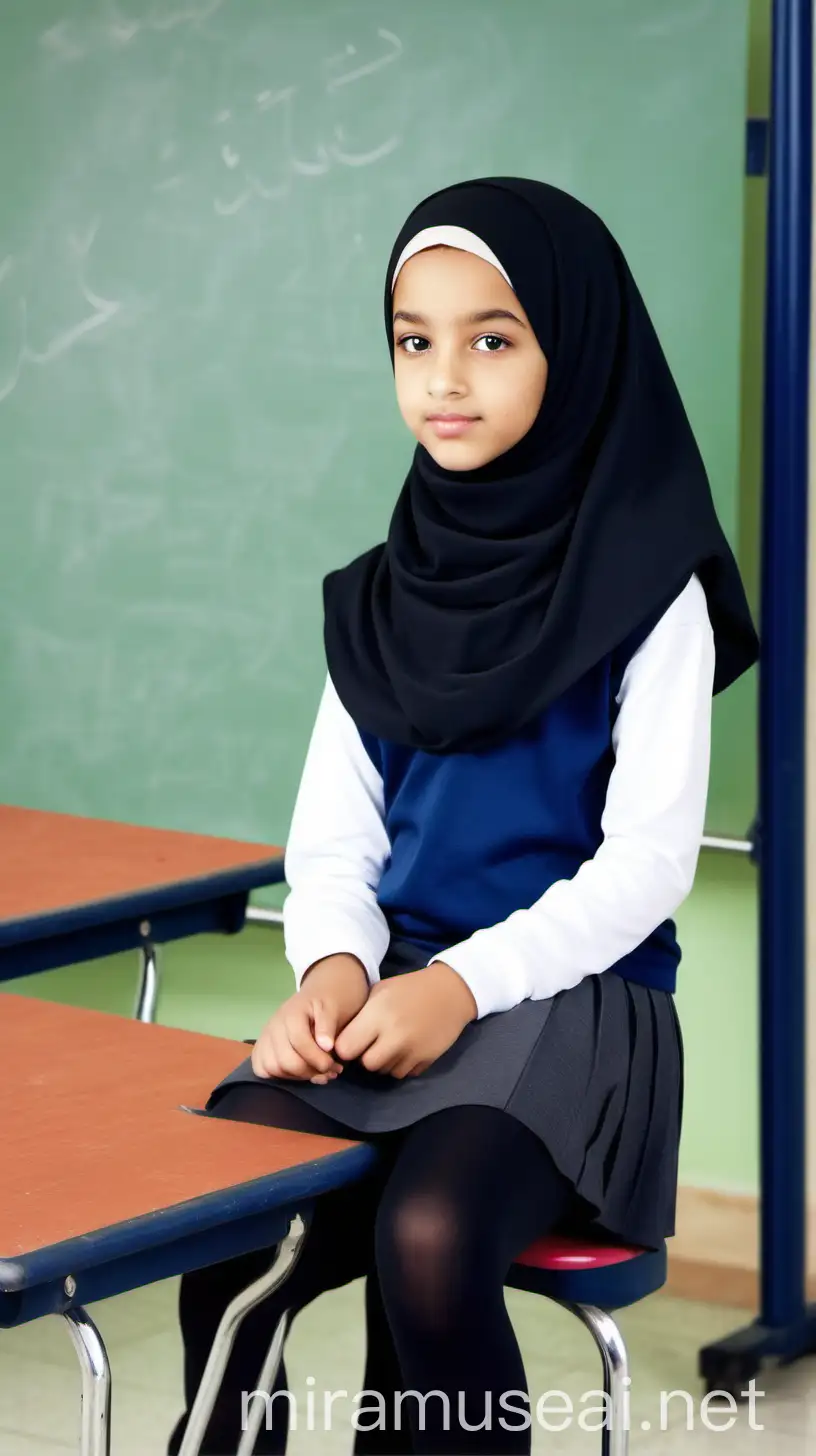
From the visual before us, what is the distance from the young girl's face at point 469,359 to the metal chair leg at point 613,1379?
0.65 meters

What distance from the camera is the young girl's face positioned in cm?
155

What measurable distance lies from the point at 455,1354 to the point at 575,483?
68cm

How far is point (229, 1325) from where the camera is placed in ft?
4.46

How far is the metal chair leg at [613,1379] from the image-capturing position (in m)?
1.46

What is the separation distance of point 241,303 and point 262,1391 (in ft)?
5.49

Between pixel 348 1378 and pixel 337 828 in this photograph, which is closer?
pixel 337 828

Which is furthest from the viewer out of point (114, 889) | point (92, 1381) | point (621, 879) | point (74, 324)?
point (74, 324)

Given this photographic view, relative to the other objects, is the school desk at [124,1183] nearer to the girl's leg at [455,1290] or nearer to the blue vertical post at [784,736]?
the girl's leg at [455,1290]

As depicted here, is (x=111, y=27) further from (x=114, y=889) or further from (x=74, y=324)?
(x=114, y=889)

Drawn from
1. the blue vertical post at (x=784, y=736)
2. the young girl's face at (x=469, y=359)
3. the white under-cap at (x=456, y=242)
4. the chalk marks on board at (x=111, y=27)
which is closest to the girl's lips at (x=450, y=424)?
the young girl's face at (x=469, y=359)

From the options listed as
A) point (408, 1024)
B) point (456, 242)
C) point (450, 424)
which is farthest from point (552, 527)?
point (408, 1024)

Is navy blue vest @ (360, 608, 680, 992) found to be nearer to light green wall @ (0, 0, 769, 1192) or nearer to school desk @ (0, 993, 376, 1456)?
school desk @ (0, 993, 376, 1456)

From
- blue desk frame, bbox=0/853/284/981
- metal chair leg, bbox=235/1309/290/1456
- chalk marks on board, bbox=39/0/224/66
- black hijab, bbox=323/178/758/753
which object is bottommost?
metal chair leg, bbox=235/1309/290/1456

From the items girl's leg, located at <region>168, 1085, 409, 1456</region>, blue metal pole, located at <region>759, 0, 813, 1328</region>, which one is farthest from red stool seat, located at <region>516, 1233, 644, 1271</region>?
blue metal pole, located at <region>759, 0, 813, 1328</region>
